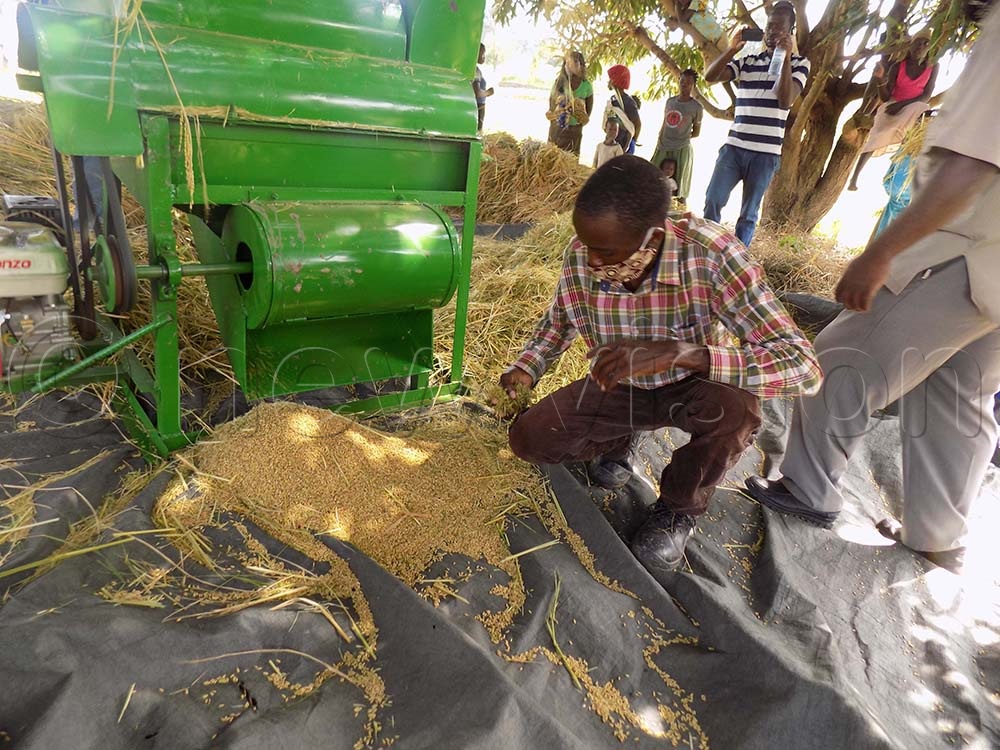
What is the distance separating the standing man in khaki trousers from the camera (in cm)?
172

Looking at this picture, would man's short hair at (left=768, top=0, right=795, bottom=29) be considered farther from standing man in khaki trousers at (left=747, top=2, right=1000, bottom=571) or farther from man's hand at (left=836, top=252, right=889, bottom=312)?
man's hand at (left=836, top=252, right=889, bottom=312)

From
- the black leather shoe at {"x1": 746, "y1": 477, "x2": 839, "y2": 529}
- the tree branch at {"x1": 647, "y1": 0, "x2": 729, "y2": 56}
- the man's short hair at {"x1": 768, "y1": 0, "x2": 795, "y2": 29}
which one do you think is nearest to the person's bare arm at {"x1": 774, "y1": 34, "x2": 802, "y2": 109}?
the man's short hair at {"x1": 768, "y1": 0, "x2": 795, "y2": 29}

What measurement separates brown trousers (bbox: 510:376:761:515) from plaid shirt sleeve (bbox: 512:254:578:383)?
0.44ft

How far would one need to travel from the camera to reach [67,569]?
1656mm

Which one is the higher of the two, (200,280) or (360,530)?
(200,280)

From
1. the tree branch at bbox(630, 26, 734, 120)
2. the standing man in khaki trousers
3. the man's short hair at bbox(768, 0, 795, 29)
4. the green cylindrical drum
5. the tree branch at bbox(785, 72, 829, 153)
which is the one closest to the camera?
the standing man in khaki trousers

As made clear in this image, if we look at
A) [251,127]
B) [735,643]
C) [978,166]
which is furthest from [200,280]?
[978,166]

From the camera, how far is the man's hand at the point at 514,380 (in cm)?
221

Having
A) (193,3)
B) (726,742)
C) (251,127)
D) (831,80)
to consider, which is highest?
(831,80)

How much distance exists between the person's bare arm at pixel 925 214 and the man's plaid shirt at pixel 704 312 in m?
0.30

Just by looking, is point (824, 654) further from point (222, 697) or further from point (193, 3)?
point (193, 3)

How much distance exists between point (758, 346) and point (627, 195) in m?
0.58

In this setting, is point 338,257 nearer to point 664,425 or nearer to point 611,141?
point 664,425

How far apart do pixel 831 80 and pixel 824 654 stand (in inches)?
258
